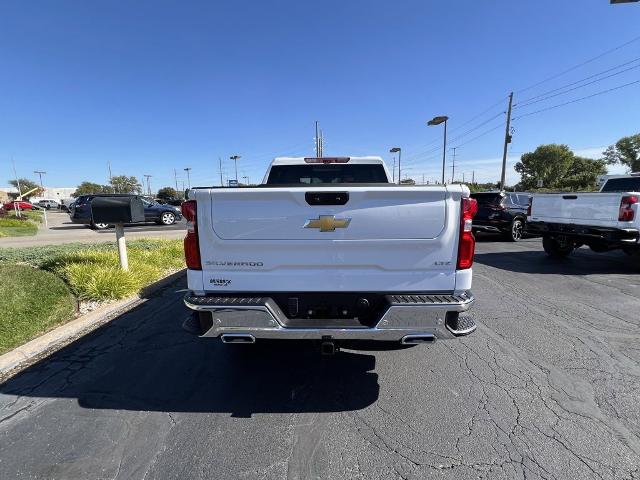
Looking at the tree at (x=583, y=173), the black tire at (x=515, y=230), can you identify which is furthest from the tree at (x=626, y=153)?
the black tire at (x=515, y=230)

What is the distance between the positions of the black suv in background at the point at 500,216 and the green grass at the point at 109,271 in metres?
10.1

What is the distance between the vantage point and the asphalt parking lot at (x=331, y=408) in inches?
93.0

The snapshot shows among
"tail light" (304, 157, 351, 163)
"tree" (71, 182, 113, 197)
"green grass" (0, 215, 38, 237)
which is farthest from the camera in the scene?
"tree" (71, 182, 113, 197)

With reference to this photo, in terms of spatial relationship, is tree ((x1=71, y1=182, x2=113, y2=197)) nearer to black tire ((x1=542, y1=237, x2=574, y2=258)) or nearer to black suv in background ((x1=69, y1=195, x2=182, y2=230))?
Result: black suv in background ((x1=69, y1=195, x2=182, y2=230))

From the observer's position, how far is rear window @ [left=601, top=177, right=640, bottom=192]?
9.52 meters

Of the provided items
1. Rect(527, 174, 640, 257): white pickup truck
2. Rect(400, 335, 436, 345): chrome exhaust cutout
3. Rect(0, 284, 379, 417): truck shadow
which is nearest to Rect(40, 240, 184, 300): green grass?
Rect(0, 284, 379, 417): truck shadow

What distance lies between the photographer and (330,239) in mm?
2674

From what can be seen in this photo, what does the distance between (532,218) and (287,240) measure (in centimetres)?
864

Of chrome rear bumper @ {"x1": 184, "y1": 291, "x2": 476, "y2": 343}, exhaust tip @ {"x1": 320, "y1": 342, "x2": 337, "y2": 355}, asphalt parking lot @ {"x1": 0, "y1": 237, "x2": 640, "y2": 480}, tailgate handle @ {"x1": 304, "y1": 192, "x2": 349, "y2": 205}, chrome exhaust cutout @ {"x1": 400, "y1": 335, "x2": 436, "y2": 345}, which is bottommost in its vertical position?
asphalt parking lot @ {"x1": 0, "y1": 237, "x2": 640, "y2": 480}

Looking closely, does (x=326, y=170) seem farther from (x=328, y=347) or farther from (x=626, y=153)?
(x=626, y=153)

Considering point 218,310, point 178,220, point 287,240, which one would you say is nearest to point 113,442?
point 218,310

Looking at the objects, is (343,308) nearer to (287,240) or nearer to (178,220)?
(287,240)

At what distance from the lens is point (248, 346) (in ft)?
13.3

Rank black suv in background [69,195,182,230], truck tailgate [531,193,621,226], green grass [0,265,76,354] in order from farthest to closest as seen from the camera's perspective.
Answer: black suv in background [69,195,182,230] < truck tailgate [531,193,621,226] < green grass [0,265,76,354]
